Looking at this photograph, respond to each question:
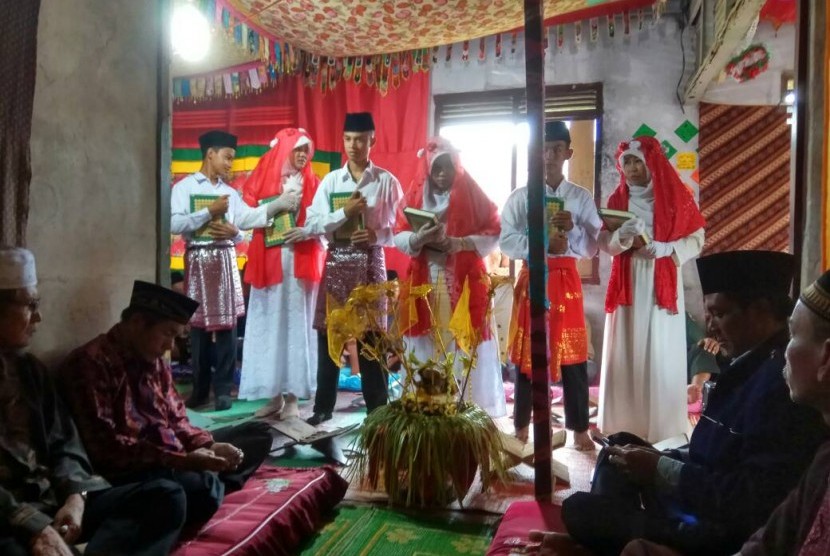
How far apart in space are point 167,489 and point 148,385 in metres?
0.46

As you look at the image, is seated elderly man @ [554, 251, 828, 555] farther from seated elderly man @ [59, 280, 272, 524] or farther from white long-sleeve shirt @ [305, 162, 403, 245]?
white long-sleeve shirt @ [305, 162, 403, 245]

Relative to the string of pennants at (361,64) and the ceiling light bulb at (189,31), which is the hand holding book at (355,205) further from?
the string of pennants at (361,64)

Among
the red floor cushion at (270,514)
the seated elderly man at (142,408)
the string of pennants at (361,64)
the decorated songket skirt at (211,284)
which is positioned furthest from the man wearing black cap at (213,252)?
the seated elderly man at (142,408)

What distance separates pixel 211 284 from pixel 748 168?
439 cm

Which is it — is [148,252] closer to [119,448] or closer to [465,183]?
[119,448]

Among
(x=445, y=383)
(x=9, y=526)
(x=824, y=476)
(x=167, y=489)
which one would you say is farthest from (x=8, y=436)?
(x=824, y=476)

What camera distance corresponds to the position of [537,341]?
2.49m

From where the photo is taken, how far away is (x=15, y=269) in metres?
1.83

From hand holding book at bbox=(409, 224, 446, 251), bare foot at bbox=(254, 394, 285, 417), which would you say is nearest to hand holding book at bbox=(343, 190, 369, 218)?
hand holding book at bbox=(409, 224, 446, 251)

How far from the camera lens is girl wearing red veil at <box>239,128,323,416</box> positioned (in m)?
4.36

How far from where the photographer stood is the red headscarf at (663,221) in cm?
353

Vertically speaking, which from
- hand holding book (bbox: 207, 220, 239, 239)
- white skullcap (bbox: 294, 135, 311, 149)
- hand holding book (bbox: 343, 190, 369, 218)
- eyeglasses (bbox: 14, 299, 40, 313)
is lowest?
eyeglasses (bbox: 14, 299, 40, 313)

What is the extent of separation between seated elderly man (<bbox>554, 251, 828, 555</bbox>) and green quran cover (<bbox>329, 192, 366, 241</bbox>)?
226 centimetres

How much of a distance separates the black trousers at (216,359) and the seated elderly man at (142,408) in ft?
6.43
